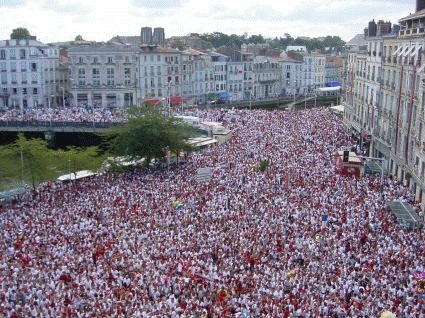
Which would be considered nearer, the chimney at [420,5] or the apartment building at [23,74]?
the chimney at [420,5]

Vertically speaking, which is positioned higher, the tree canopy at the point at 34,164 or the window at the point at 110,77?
the window at the point at 110,77

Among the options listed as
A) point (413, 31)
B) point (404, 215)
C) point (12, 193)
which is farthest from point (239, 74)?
point (404, 215)

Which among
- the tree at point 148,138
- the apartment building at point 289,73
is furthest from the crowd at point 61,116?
the apartment building at point 289,73

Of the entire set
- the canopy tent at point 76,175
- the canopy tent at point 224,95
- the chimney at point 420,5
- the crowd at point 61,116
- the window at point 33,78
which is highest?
the chimney at point 420,5

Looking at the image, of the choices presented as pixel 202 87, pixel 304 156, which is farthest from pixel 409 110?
→ pixel 202 87

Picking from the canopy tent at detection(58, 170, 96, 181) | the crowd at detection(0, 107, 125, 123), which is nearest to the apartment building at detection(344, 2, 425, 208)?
the canopy tent at detection(58, 170, 96, 181)

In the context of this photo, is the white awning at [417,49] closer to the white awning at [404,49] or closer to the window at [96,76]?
the white awning at [404,49]

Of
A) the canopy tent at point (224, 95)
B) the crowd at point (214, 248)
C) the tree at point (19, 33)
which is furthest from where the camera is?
the tree at point (19, 33)

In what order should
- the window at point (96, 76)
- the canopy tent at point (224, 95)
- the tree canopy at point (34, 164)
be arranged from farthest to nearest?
1. the canopy tent at point (224, 95)
2. the window at point (96, 76)
3. the tree canopy at point (34, 164)

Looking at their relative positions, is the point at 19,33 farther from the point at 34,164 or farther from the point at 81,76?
the point at 34,164
